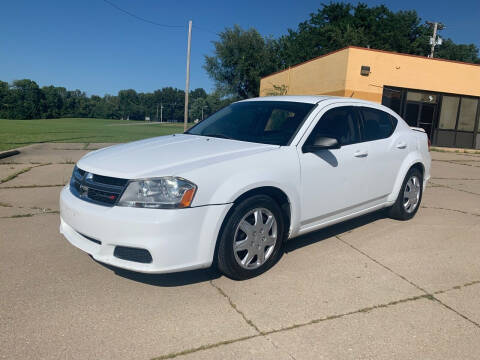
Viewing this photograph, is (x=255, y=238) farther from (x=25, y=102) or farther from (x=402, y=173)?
(x=25, y=102)

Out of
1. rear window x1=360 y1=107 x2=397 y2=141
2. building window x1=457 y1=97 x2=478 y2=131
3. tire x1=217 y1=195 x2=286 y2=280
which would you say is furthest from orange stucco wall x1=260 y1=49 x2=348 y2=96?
tire x1=217 y1=195 x2=286 y2=280

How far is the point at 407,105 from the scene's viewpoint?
19.7m

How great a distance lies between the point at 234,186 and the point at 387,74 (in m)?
18.7

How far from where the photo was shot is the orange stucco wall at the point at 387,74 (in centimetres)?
1869

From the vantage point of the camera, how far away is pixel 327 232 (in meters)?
4.53

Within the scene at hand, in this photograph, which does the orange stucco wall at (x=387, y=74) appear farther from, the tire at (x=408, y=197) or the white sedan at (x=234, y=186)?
the white sedan at (x=234, y=186)

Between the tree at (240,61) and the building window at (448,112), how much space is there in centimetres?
2760

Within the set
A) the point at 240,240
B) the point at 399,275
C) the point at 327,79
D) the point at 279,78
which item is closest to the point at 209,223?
the point at 240,240

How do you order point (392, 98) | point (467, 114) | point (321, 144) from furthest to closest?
point (467, 114) < point (392, 98) < point (321, 144)

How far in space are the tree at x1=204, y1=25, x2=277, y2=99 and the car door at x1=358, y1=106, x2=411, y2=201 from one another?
41.9 metres

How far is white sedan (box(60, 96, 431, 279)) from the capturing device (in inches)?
107

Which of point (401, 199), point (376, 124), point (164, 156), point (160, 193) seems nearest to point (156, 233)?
point (160, 193)

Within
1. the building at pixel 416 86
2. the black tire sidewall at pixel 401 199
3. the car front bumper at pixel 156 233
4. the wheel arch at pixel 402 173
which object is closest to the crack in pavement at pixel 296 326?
the car front bumper at pixel 156 233

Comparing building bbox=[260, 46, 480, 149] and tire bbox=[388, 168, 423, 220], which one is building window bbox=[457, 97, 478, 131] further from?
tire bbox=[388, 168, 423, 220]
